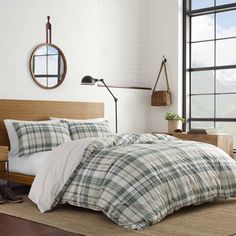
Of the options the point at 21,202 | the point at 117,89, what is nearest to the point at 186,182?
the point at 21,202

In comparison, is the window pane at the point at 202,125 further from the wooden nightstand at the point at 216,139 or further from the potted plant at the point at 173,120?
the wooden nightstand at the point at 216,139

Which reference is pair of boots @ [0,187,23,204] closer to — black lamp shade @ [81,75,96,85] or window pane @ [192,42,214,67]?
black lamp shade @ [81,75,96,85]

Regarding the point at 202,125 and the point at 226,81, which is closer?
the point at 226,81

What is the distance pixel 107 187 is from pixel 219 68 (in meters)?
3.57

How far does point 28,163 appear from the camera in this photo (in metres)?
5.03

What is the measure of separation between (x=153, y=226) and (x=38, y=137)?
1.96 metres

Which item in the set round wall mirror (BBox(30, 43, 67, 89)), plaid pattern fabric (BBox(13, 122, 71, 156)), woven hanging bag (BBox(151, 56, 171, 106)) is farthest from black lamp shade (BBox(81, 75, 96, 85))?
woven hanging bag (BBox(151, 56, 171, 106))

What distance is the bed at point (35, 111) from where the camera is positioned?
17.0 ft

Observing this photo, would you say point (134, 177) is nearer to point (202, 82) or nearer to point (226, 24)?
point (202, 82)

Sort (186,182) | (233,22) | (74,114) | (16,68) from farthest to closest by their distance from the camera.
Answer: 1. (233,22)
2. (74,114)
3. (16,68)
4. (186,182)

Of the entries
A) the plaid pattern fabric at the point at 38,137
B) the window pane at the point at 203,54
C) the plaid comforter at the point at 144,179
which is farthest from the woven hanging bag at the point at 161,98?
the plaid comforter at the point at 144,179

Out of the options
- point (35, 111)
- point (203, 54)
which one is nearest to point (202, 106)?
point (203, 54)

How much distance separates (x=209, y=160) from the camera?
14.8ft

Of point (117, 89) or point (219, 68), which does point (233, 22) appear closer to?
point (219, 68)
